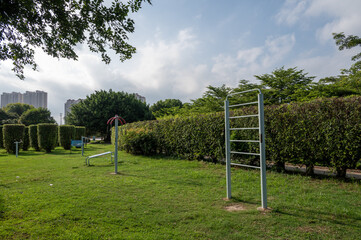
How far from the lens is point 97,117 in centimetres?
3253

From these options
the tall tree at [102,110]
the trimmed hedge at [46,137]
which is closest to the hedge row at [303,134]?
the trimmed hedge at [46,137]

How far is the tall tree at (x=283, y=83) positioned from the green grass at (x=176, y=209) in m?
10.6

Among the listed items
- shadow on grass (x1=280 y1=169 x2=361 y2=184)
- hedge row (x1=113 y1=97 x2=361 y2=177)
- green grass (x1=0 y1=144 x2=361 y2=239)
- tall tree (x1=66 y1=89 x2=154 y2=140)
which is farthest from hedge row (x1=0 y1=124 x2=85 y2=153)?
shadow on grass (x1=280 y1=169 x2=361 y2=184)

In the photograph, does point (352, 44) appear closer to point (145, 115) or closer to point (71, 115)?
point (145, 115)

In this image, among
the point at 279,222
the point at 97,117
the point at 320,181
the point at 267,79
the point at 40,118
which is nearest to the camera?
the point at 279,222

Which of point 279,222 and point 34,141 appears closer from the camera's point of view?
point 279,222

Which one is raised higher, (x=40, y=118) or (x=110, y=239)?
(x=40, y=118)

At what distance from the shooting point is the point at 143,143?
39.7 feet

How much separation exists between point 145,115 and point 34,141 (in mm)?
19325

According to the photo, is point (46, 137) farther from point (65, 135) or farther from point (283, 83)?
point (283, 83)

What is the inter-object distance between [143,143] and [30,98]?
104316 mm

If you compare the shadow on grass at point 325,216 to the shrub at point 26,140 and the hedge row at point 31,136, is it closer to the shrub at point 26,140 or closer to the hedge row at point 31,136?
the hedge row at point 31,136

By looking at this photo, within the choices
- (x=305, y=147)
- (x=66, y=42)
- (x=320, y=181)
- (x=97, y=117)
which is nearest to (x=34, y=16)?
(x=66, y=42)

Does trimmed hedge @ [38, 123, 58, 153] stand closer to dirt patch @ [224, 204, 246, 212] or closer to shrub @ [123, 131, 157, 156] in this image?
shrub @ [123, 131, 157, 156]
